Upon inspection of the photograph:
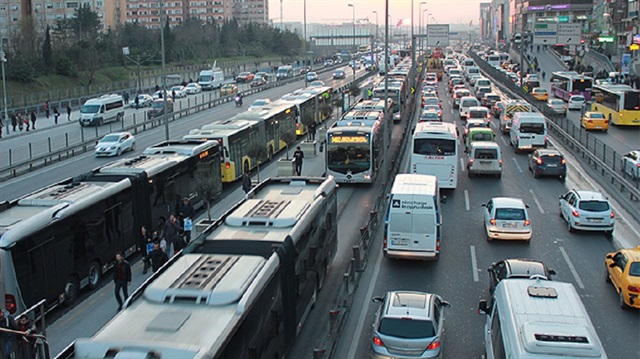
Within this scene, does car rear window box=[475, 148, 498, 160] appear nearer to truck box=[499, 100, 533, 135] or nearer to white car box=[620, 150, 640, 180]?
white car box=[620, 150, 640, 180]

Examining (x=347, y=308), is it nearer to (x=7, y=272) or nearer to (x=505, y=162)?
(x=7, y=272)

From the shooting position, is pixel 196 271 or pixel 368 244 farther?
pixel 368 244

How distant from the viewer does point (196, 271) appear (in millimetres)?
11438

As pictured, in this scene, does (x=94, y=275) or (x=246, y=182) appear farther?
(x=246, y=182)

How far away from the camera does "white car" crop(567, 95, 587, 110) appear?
59969 mm

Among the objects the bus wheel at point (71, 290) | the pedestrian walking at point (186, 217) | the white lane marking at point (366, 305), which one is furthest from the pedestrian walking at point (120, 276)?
the white lane marking at point (366, 305)

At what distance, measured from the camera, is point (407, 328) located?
516 inches

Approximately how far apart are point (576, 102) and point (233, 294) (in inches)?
2205

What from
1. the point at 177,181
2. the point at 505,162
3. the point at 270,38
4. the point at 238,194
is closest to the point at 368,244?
the point at 177,181

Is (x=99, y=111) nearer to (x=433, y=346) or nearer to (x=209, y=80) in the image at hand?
(x=209, y=80)

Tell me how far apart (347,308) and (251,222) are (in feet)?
11.4

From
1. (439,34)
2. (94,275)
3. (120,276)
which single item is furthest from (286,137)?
(439,34)

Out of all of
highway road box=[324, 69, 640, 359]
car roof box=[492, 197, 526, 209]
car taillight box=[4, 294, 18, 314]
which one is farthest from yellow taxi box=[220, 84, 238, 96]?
car taillight box=[4, 294, 18, 314]

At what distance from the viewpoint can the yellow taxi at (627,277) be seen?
1636 centimetres
